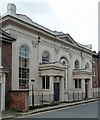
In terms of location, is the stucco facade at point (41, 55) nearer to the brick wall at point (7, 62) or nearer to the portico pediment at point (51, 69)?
the portico pediment at point (51, 69)

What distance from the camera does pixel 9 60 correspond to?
14.9 m

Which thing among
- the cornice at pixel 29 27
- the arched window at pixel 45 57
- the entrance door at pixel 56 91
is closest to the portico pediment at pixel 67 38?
the cornice at pixel 29 27

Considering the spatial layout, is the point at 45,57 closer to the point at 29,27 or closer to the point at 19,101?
the point at 29,27

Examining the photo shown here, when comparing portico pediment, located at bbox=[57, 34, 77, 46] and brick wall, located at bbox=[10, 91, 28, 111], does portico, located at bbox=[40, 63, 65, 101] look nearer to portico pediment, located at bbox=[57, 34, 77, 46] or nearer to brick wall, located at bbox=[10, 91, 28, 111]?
portico pediment, located at bbox=[57, 34, 77, 46]

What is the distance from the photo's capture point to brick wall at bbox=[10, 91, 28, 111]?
43.7 ft

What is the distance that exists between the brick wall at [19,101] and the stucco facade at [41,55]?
46 cm

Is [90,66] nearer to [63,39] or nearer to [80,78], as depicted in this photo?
[80,78]

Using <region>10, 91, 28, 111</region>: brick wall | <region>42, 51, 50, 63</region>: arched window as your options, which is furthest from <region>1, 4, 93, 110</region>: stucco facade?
<region>10, 91, 28, 111</region>: brick wall

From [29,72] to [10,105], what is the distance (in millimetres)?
5752

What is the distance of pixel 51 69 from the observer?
19078mm

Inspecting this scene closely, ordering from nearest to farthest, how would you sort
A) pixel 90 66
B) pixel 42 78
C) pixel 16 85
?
pixel 16 85 < pixel 42 78 < pixel 90 66

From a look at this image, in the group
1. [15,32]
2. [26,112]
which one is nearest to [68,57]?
[15,32]

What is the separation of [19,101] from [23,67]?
18.6 feet

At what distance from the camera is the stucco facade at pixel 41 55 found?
17.4 metres
